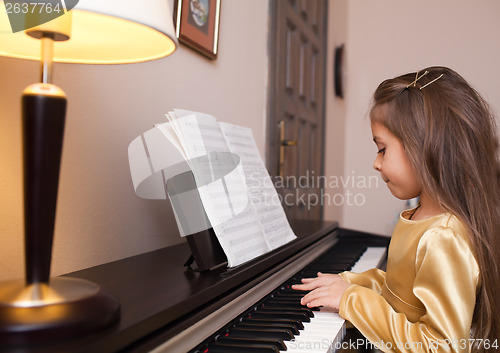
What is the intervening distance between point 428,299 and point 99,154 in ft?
2.98

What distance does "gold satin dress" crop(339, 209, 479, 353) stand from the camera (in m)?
1.00

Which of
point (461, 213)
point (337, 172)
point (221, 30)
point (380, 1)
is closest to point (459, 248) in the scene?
point (461, 213)

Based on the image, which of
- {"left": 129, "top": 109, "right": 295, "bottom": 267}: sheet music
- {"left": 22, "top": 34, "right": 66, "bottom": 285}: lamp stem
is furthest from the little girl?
{"left": 22, "top": 34, "right": 66, "bottom": 285}: lamp stem

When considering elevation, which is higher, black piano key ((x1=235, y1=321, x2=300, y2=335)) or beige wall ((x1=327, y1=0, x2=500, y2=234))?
beige wall ((x1=327, y1=0, x2=500, y2=234))

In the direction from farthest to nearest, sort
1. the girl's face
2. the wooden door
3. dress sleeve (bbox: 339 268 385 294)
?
the wooden door, dress sleeve (bbox: 339 268 385 294), the girl's face

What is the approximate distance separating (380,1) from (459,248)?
4.47 m

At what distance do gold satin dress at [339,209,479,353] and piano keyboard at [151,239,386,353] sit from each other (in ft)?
0.25

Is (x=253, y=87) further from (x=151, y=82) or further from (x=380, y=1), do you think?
(x=380, y=1)

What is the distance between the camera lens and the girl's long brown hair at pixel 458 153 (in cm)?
111

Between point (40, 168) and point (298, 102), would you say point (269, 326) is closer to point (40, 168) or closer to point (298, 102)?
point (40, 168)

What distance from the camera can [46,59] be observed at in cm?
71

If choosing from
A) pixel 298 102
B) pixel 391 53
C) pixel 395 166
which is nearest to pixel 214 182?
pixel 395 166

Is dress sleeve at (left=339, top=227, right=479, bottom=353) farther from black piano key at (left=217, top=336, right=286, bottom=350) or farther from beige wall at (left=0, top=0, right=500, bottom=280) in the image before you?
beige wall at (left=0, top=0, right=500, bottom=280)

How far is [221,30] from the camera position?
2.11 m
